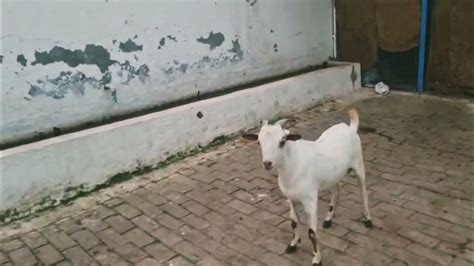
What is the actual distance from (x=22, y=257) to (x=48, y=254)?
0.65ft

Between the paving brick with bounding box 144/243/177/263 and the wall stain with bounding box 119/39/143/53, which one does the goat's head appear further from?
the wall stain with bounding box 119/39/143/53

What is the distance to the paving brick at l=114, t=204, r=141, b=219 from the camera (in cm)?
394

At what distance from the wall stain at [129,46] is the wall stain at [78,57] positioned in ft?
0.67

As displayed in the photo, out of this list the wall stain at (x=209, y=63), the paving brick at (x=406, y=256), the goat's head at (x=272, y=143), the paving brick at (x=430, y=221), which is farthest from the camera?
the wall stain at (x=209, y=63)

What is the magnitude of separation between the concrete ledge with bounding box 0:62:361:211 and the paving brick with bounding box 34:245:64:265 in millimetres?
758

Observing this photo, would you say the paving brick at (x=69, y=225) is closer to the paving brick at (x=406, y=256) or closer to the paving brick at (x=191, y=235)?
the paving brick at (x=191, y=235)

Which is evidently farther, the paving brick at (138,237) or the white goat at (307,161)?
the paving brick at (138,237)

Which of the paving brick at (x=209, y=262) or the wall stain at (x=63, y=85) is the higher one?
the wall stain at (x=63, y=85)

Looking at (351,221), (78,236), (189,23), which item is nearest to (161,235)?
(78,236)

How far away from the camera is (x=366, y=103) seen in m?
7.03

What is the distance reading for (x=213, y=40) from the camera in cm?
605

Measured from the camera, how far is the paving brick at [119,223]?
3.71 m

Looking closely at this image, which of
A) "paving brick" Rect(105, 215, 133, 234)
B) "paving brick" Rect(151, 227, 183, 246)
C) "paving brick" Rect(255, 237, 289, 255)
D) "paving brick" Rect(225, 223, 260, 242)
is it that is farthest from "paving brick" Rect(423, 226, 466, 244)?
"paving brick" Rect(105, 215, 133, 234)

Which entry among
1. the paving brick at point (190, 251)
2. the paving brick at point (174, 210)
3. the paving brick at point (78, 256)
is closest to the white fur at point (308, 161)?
the paving brick at point (190, 251)
